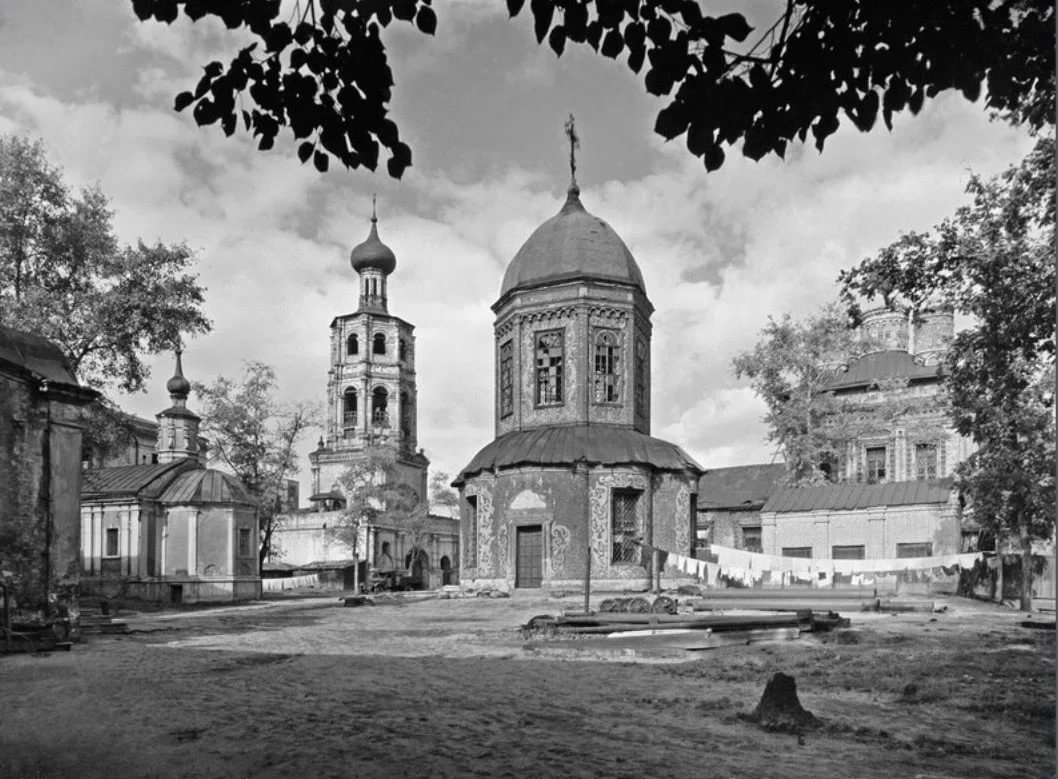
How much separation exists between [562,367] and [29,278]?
18263mm

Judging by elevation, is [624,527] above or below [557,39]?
below

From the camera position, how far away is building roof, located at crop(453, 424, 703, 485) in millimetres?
32281

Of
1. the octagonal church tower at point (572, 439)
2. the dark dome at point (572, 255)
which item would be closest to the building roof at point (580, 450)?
the octagonal church tower at point (572, 439)

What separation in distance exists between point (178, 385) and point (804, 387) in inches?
1602

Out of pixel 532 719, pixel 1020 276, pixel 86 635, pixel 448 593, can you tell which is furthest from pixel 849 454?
pixel 532 719

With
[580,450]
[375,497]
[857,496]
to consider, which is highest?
[580,450]

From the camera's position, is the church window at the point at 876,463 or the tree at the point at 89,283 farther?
the church window at the point at 876,463

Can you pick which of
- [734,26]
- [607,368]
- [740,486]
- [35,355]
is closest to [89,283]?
[35,355]

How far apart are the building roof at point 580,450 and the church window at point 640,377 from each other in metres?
1.55

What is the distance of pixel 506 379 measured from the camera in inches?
1467

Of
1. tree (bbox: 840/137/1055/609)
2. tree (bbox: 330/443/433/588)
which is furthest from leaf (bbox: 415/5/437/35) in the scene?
tree (bbox: 330/443/433/588)

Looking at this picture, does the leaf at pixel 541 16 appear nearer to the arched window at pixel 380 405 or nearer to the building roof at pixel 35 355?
the building roof at pixel 35 355

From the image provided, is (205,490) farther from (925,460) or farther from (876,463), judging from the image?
(925,460)

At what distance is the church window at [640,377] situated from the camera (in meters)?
36.1
